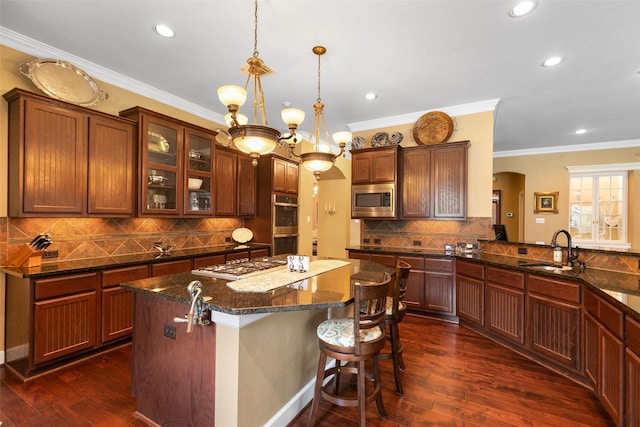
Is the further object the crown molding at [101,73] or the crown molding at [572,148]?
the crown molding at [572,148]

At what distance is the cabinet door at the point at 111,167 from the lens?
2996 mm

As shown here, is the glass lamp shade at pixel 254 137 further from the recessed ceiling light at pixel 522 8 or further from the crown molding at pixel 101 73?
the crown molding at pixel 101 73

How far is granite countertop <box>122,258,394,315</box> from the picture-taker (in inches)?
59.3

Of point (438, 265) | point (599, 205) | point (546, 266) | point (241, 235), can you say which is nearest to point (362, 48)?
point (438, 265)

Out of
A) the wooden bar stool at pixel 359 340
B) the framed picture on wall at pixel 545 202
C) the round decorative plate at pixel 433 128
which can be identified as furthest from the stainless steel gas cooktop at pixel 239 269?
the framed picture on wall at pixel 545 202

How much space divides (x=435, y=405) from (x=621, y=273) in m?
2.09

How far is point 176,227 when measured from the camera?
4.15 meters

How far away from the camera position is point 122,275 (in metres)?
2.94

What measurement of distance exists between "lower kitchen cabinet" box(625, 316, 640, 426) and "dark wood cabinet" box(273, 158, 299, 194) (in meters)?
4.23

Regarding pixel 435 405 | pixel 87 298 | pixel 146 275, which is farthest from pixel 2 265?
pixel 435 405

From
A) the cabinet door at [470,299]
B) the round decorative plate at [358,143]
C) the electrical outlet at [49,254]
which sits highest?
the round decorative plate at [358,143]

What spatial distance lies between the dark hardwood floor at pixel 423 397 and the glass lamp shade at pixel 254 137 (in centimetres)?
191

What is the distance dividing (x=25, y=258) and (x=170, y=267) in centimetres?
118

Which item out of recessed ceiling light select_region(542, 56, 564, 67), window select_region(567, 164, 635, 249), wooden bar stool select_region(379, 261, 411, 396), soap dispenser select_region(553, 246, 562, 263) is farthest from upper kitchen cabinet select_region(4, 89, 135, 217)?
window select_region(567, 164, 635, 249)
